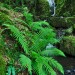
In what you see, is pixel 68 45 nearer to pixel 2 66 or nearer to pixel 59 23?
pixel 2 66

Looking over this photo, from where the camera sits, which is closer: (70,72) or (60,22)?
(70,72)

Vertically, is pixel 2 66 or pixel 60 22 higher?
pixel 2 66

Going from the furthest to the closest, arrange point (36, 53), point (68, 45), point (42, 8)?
point (42, 8) < point (68, 45) < point (36, 53)

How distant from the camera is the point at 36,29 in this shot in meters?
9.32

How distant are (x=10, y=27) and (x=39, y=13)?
1342cm

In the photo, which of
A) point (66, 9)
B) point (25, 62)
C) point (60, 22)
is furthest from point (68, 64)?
point (66, 9)

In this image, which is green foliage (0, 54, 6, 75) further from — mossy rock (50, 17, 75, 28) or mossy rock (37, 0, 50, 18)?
mossy rock (37, 0, 50, 18)

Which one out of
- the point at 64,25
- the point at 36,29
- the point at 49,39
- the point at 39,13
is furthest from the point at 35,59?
the point at 39,13

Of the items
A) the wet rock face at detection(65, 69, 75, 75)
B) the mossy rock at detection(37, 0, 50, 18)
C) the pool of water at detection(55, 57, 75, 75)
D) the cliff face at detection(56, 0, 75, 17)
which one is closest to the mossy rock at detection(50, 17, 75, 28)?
the cliff face at detection(56, 0, 75, 17)

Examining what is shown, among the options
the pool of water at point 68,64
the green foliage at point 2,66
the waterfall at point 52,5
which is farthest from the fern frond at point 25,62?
the waterfall at point 52,5

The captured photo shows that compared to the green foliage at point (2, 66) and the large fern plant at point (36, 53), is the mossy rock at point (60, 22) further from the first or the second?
the green foliage at point (2, 66)

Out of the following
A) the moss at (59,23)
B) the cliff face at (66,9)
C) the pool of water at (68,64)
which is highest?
the cliff face at (66,9)

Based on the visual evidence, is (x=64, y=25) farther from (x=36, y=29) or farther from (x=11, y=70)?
(x=11, y=70)

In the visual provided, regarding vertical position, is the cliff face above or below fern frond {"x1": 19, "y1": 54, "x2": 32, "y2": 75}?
below
